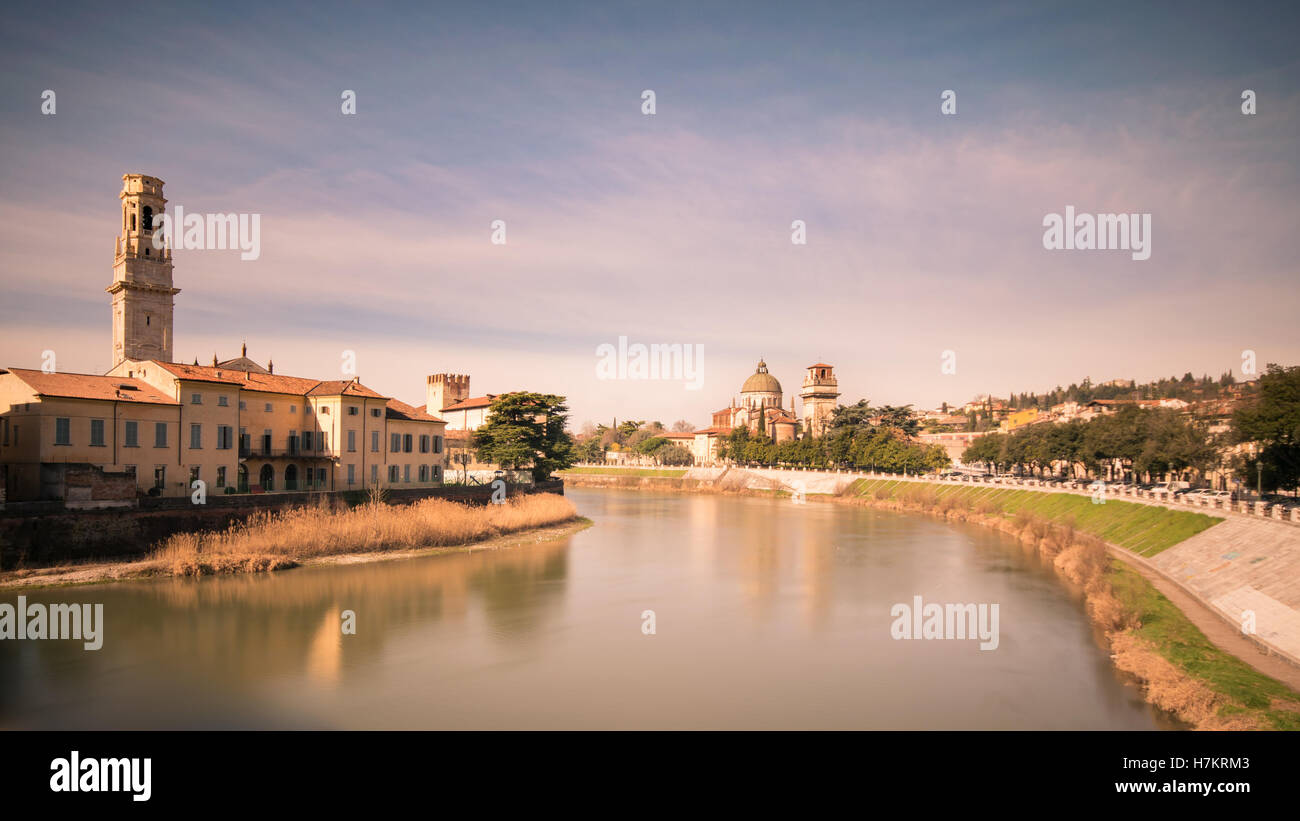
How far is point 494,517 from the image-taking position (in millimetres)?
40875

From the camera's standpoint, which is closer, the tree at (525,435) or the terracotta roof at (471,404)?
the tree at (525,435)

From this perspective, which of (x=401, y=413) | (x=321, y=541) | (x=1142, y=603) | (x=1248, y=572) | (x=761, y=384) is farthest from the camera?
(x=761, y=384)

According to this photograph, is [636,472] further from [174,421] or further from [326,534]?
[174,421]

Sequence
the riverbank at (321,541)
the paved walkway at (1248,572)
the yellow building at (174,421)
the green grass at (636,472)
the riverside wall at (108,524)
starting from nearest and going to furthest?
the paved walkway at (1248,572)
the riverside wall at (108,524)
the riverbank at (321,541)
the yellow building at (174,421)
the green grass at (636,472)

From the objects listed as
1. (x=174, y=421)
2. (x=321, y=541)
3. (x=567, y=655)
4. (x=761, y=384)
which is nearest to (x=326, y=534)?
(x=321, y=541)

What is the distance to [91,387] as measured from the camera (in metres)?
28.1

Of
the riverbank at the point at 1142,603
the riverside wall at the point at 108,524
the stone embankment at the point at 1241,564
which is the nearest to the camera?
the riverbank at the point at 1142,603

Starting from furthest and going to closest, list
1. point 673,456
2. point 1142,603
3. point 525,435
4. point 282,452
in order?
point 673,456, point 525,435, point 282,452, point 1142,603

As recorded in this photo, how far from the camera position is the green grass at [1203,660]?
1289cm

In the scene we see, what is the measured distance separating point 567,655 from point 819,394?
102464 millimetres

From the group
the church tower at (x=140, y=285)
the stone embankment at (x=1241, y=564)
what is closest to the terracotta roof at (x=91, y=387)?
the church tower at (x=140, y=285)

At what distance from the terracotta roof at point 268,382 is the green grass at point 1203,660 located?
112 ft

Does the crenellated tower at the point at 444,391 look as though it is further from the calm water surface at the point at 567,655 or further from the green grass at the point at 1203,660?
the green grass at the point at 1203,660
